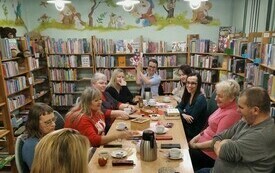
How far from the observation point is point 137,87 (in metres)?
6.23

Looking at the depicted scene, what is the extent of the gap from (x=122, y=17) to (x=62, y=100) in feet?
8.59

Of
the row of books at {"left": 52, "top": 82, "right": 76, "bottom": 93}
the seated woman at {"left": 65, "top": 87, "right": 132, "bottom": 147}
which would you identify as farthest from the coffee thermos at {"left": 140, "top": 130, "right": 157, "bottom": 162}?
the row of books at {"left": 52, "top": 82, "right": 76, "bottom": 93}

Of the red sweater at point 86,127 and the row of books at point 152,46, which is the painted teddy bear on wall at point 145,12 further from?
the red sweater at point 86,127

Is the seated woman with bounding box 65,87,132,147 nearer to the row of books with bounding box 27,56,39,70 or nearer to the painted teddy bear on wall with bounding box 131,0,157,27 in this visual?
the row of books with bounding box 27,56,39,70

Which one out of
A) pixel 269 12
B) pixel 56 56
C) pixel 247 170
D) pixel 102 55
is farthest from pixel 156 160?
pixel 56 56

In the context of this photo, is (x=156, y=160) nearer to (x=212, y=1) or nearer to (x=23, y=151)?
(x=23, y=151)

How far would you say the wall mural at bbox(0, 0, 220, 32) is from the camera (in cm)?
582

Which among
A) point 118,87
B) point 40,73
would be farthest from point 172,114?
point 40,73

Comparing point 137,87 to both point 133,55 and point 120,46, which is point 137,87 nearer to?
point 133,55

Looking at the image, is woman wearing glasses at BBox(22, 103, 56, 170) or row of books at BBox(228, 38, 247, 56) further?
row of books at BBox(228, 38, 247, 56)

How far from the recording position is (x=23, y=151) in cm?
186

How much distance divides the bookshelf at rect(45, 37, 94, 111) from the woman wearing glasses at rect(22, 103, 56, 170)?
400cm

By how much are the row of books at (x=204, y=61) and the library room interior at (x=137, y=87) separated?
2cm

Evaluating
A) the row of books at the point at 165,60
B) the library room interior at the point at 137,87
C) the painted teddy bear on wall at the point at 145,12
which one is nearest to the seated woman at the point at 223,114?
the library room interior at the point at 137,87
